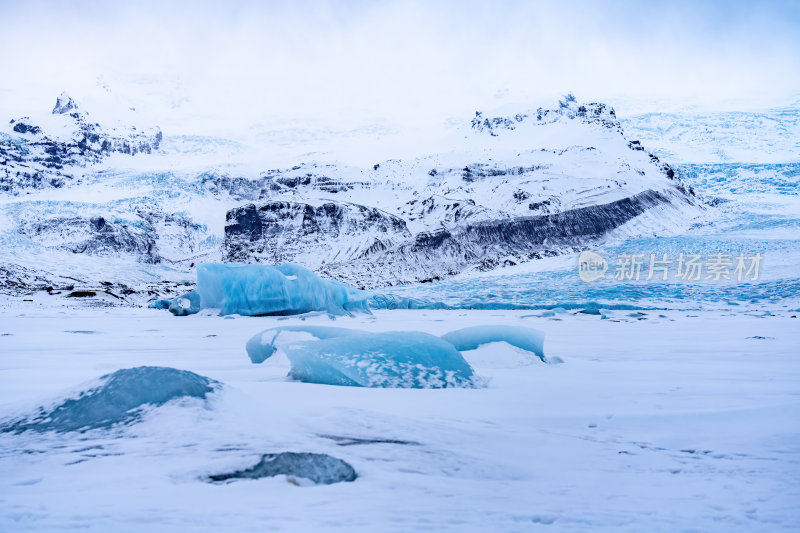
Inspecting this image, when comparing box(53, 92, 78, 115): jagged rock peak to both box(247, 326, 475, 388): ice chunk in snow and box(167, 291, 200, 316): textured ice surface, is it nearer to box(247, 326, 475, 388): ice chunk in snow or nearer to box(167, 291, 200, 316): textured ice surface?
box(167, 291, 200, 316): textured ice surface

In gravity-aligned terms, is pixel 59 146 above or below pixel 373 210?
above

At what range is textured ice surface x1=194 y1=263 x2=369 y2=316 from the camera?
7.16m

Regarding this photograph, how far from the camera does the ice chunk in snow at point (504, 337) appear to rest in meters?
2.76

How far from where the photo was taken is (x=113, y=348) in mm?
3297

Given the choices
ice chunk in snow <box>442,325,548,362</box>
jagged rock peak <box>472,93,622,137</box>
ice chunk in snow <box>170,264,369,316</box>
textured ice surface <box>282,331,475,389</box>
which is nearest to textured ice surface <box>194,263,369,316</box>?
ice chunk in snow <box>170,264,369,316</box>

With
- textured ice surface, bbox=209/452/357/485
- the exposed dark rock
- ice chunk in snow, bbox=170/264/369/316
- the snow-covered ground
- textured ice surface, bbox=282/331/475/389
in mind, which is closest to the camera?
the snow-covered ground

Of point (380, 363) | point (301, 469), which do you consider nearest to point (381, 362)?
point (380, 363)

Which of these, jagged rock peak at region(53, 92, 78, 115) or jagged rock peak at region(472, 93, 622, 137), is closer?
jagged rock peak at region(472, 93, 622, 137)

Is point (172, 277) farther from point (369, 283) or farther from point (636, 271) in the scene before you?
point (636, 271)

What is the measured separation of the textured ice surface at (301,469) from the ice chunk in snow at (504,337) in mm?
1889

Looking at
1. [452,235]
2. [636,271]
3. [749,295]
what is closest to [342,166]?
[452,235]

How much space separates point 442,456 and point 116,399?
785 millimetres

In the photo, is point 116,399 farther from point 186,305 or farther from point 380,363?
point 186,305

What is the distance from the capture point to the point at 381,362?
6.78ft
